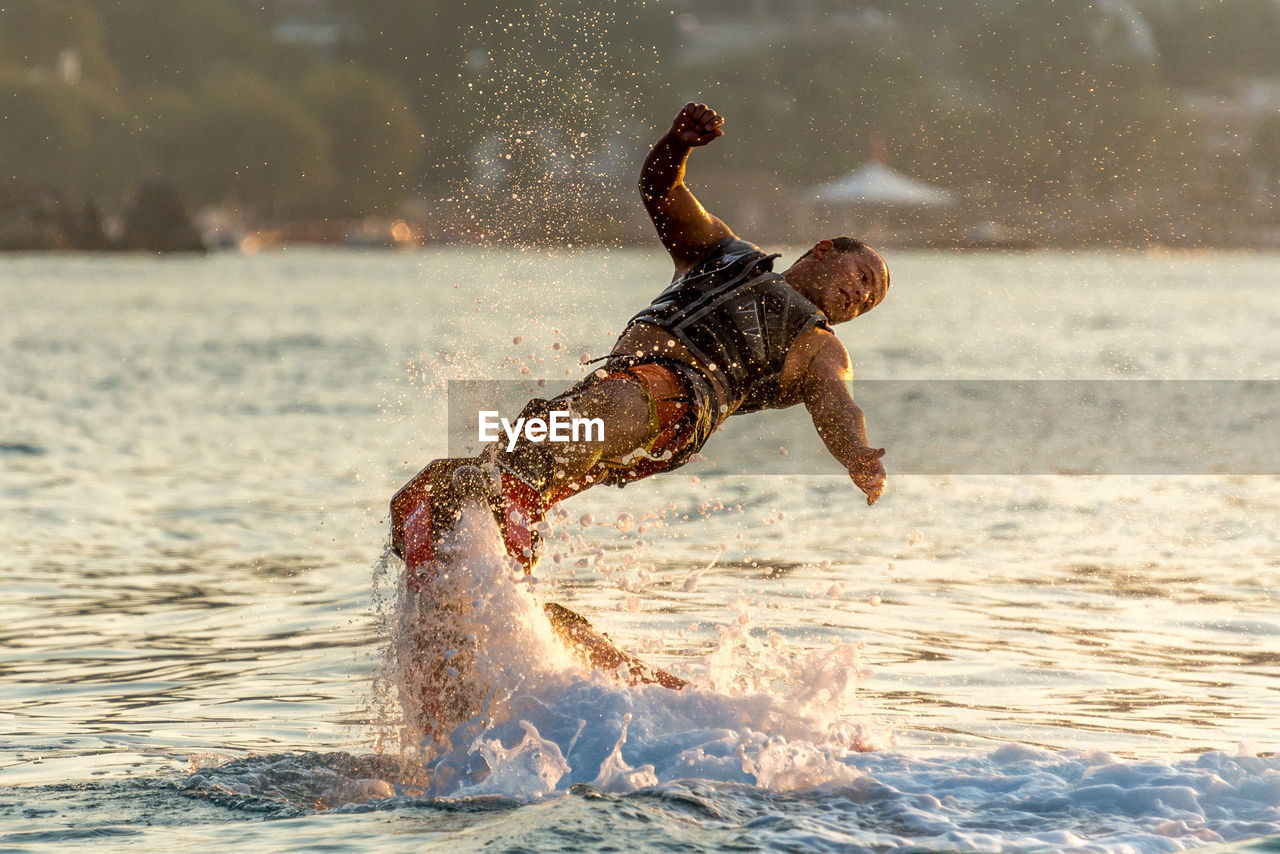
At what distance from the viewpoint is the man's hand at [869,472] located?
611 centimetres

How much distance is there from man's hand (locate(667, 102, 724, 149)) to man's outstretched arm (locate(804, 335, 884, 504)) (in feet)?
2.92

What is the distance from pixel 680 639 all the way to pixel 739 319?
2.57m

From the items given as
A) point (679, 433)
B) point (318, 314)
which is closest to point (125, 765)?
point (679, 433)

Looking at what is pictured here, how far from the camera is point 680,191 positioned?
6879 millimetres

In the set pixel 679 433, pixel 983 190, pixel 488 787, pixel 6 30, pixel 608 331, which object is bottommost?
pixel 488 787

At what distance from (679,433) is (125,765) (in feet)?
7.81

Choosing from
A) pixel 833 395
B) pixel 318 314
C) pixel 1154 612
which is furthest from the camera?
pixel 318 314

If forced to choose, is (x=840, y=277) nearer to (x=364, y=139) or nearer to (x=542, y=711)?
(x=542, y=711)

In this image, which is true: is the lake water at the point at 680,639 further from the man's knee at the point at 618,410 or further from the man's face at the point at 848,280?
the man's face at the point at 848,280

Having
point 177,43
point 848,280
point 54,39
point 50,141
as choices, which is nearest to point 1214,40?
point 177,43

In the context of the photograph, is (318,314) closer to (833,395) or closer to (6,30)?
(833,395)

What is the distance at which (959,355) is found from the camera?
32.4 m

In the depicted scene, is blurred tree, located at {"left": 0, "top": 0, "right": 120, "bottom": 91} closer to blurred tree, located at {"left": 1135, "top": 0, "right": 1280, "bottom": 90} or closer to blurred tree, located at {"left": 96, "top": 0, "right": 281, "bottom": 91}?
blurred tree, located at {"left": 96, "top": 0, "right": 281, "bottom": 91}

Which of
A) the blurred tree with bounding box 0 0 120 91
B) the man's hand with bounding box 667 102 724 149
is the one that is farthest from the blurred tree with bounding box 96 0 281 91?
the man's hand with bounding box 667 102 724 149
